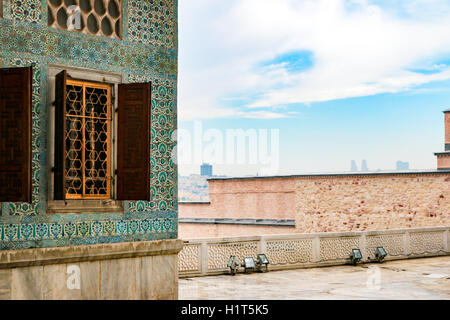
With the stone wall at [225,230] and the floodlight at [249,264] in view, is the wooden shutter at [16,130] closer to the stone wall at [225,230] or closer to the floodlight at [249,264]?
the floodlight at [249,264]

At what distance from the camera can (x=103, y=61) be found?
7.08 metres

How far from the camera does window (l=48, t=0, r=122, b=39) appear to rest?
679 centimetres

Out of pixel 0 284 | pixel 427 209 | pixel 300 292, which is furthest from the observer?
pixel 427 209

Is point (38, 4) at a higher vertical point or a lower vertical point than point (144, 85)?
higher

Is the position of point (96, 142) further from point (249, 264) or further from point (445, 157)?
point (445, 157)

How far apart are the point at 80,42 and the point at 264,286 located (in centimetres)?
516

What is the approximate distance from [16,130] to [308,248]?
7.91 m

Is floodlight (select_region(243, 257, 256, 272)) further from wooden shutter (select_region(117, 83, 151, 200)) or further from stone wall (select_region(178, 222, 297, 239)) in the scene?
stone wall (select_region(178, 222, 297, 239))

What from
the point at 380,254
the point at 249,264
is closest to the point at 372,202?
the point at 380,254

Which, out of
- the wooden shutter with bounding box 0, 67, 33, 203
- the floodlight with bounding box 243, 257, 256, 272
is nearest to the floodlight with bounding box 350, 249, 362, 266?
the floodlight with bounding box 243, 257, 256, 272

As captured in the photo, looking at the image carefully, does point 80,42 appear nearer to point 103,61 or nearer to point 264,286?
point 103,61

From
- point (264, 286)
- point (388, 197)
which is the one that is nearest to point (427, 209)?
point (388, 197)

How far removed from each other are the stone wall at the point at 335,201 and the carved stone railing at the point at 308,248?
21.5 feet

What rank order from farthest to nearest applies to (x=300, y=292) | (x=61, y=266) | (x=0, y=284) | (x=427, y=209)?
(x=427, y=209) < (x=300, y=292) < (x=61, y=266) < (x=0, y=284)
